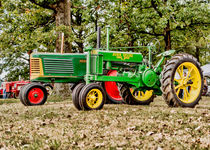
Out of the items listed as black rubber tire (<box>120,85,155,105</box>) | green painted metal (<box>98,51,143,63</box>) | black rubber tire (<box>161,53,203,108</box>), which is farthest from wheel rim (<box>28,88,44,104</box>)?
black rubber tire (<box>161,53,203,108</box>)

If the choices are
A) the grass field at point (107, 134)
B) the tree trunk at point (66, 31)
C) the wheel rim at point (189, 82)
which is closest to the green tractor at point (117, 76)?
the wheel rim at point (189, 82)

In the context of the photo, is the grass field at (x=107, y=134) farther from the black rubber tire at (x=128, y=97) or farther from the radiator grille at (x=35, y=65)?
the radiator grille at (x=35, y=65)

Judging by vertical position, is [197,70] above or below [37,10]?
below

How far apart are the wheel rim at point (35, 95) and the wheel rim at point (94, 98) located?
311 cm

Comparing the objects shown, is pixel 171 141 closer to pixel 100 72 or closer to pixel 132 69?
pixel 100 72

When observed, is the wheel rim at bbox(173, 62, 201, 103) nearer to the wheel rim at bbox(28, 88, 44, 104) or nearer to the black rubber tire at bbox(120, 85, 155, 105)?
the black rubber tire at bbox(120, 85, 155, 105)

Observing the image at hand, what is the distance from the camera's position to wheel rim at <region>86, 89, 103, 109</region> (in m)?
5.76

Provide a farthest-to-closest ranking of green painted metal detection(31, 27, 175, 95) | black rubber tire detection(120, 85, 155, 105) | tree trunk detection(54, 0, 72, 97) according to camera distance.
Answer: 1. tree trunk detection(54, 0, 72, 97)
2. black rubber tire detection(120, 85, 155, 105)
3. green painted metal detection(31, 27, 175, 95)

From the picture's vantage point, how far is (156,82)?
274 inches

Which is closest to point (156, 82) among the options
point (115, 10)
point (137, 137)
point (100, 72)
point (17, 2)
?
point (100, 72)

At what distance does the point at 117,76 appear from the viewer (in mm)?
6621

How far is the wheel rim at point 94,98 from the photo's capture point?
18.9ft

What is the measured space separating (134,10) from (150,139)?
55.9 ft

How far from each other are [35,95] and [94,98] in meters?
3.21
